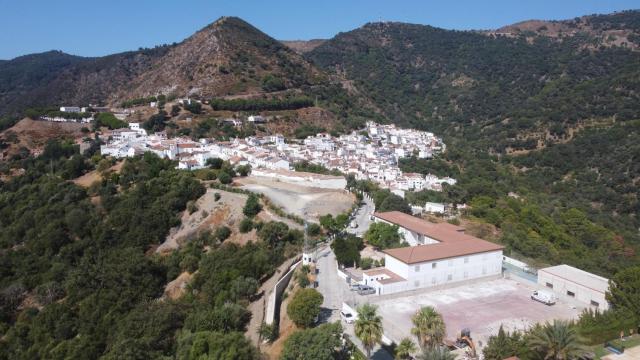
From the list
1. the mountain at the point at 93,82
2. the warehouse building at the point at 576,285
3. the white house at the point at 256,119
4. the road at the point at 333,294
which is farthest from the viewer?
the mountain at the point at 93,82

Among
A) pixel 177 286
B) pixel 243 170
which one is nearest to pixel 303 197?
pixel 243 170

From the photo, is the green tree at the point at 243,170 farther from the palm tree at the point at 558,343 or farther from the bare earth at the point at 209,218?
the palm tree at the point at 558,343

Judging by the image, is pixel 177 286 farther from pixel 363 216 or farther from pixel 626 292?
pixel 626 292

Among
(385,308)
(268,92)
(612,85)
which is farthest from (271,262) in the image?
(612,85)

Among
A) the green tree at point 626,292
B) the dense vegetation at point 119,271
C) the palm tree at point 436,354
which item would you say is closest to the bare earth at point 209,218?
the dense vegetation at point 119,271

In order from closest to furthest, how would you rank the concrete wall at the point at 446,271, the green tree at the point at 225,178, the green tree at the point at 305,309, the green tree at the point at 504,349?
the green tree at the point at 504,349
the green tree at the point at 305,309
the concrete wall at the point at 446,271
the green tree at the point at 225,178

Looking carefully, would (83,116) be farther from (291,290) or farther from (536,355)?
(536,355)
